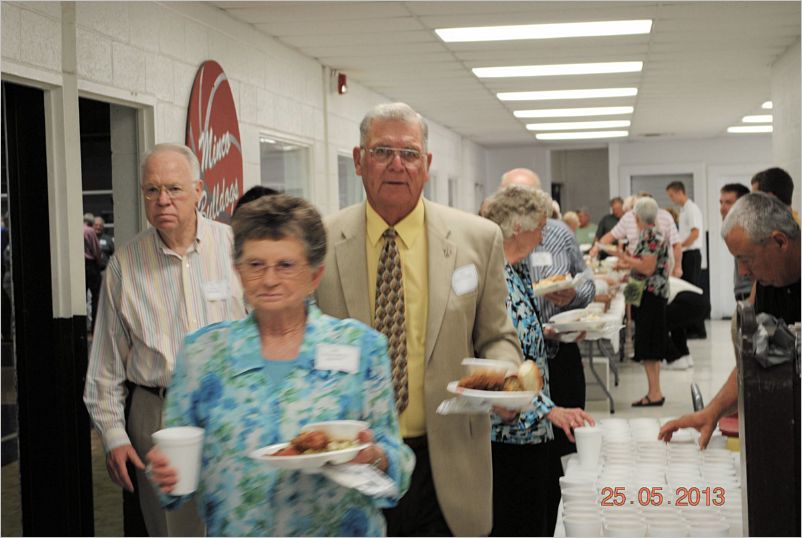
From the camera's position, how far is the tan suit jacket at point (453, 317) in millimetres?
2426

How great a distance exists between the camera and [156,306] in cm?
311

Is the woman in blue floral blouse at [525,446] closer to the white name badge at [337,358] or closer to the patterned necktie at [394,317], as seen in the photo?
the patterned necktie at [394,317]

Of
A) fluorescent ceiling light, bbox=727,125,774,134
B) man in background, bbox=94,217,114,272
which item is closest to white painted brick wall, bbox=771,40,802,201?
man in background, bbox=94,217,114,272

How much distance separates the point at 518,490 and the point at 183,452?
1.58 meters

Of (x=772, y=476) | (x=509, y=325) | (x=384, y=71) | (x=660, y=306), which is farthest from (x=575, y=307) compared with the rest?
(x=384, y=71)

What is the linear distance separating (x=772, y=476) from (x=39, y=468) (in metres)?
3.38

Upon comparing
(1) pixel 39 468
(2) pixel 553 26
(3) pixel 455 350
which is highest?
(2) pixel 553 26

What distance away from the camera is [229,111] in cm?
609

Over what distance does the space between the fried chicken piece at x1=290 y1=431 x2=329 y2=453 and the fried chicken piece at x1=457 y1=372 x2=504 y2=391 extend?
0.64 meters

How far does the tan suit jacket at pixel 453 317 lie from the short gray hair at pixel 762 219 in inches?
31.4

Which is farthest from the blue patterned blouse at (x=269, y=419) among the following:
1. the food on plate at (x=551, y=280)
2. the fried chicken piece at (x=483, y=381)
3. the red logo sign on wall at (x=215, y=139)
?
the red logo sign on wall at (x=215, y=139)

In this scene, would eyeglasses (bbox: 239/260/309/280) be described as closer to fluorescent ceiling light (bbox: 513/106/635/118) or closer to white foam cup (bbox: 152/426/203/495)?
white foam cup (bbox: 152/426/203/495)

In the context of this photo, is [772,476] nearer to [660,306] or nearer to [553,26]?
[553,26]

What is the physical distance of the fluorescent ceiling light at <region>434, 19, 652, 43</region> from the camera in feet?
21.6
